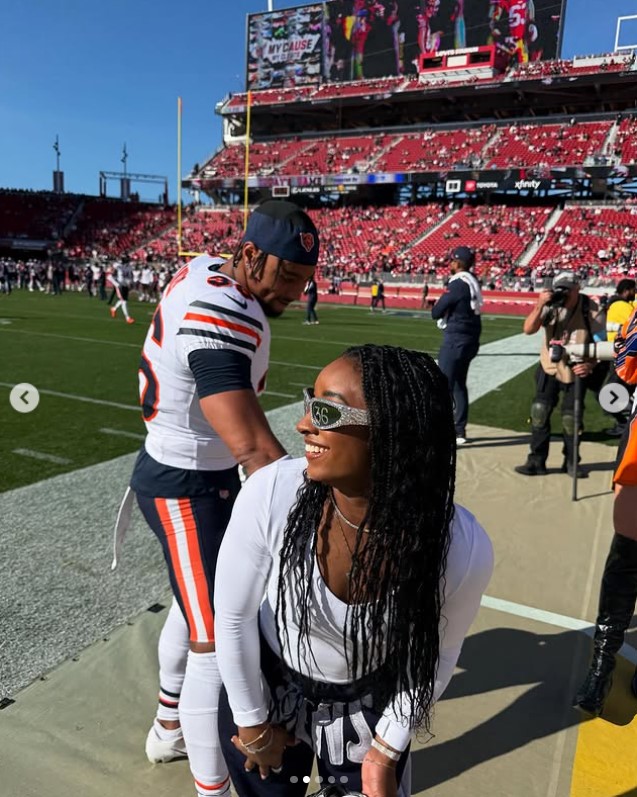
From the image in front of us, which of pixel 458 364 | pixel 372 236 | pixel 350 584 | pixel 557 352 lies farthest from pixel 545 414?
pixel 372 236

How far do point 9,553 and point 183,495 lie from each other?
6.73ft

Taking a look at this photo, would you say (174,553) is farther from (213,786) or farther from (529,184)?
(529,184)

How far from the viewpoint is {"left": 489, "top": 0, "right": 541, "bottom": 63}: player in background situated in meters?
42.2

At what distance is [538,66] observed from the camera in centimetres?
4028

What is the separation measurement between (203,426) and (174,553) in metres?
0.41

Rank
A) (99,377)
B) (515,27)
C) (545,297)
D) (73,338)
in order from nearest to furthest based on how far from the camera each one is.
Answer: (545,297)
(99,377)
(73,338)
(515,27)

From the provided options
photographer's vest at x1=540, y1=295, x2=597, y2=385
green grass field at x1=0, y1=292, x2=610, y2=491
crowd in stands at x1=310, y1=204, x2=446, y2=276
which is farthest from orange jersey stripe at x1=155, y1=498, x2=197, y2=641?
crowd in stands at x1=310, y1=204, x2=446, y2=276

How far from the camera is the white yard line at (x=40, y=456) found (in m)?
5.10

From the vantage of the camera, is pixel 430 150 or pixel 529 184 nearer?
pixel 529 184

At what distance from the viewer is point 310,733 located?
1479 millimetres

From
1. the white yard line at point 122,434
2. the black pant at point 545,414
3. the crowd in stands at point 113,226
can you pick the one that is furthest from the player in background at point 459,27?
the white yard line at point 122,434

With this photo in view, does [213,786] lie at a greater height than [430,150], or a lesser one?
lesser

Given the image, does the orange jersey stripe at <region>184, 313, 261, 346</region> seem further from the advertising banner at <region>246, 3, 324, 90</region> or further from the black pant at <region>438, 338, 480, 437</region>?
the advertising banner at <region>246, 3, 324, 90</region>

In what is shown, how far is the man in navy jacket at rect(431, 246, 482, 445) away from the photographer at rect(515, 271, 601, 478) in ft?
3.00
